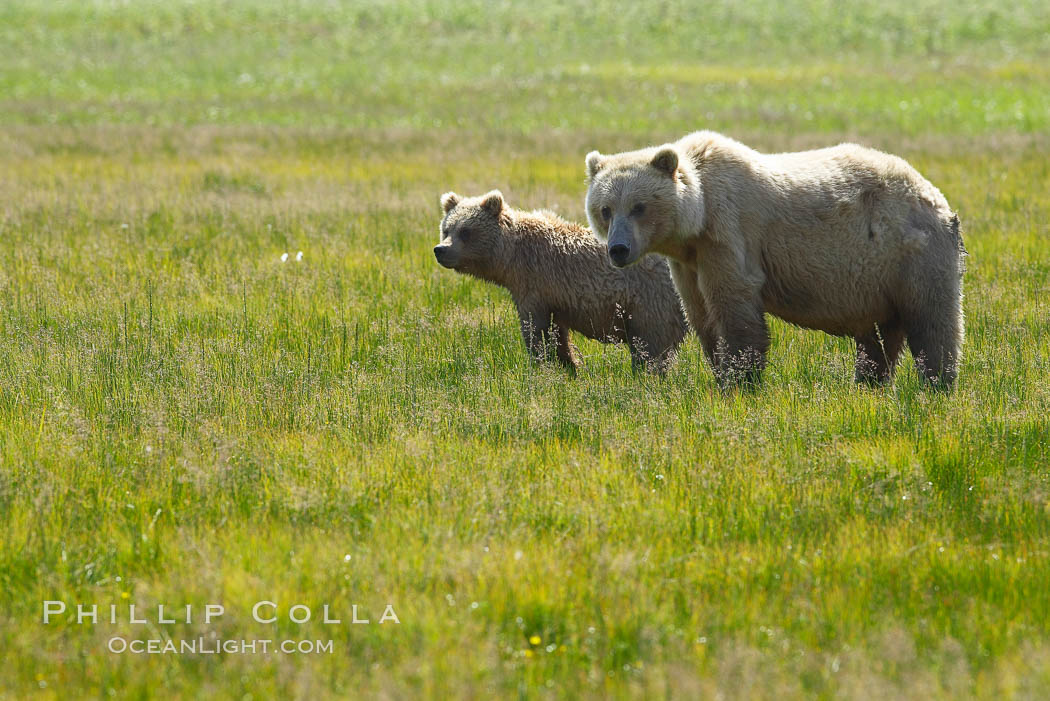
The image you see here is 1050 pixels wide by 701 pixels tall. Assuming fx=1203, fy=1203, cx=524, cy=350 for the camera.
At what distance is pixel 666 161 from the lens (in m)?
7.39

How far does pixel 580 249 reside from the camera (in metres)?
9.10

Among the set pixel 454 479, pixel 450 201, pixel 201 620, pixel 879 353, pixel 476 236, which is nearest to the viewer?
pixel 201 620

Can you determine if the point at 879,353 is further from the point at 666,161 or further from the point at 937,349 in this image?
the point at 666,161

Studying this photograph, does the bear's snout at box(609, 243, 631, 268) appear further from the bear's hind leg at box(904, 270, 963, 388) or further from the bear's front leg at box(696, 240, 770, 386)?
the bear's hind leg at box(904, 270, 963, 388)

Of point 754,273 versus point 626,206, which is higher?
point 626,206

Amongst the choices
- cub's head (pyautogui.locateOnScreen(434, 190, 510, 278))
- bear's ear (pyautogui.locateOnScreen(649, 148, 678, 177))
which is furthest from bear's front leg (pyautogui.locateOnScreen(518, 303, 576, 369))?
bear's ear (pyautogui.locateOnScreen(649, 148, 678, 177))

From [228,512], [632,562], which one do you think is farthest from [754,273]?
[228,512]

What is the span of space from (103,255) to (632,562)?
28.0 ft

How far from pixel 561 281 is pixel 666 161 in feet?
6.07

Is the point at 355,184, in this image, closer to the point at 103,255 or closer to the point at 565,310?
the point at 103,255

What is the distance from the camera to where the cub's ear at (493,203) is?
927 cm

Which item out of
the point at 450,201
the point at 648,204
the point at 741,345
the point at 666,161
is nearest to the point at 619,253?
the point at 648,204

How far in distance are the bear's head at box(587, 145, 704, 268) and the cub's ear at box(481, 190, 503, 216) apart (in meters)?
1.83

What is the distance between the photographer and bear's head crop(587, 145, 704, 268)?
731 cm
